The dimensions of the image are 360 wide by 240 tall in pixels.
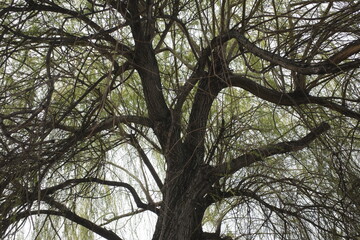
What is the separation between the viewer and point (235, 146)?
215cm

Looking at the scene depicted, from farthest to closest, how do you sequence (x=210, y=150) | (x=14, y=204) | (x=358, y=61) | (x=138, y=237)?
(x=138, y=237), (x=210, y=150), (x=14, y=204), (x=358, y=61)

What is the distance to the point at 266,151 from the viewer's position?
76.3 inches

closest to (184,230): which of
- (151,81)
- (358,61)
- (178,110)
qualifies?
(178,110)

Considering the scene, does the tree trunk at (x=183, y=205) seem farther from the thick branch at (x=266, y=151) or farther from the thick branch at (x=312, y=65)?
the thick branch at (x=312, y=65)

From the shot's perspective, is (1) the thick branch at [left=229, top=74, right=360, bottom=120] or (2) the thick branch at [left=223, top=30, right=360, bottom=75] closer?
(2) the thick branch at [left=223, top=30, right=360, bottom=75]

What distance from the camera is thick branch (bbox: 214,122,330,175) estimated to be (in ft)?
6.24

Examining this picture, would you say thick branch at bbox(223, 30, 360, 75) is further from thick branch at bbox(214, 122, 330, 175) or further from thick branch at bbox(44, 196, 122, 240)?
thick branch at bbox(44, 196, 122, 240)

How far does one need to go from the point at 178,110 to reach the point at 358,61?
0.82 metres

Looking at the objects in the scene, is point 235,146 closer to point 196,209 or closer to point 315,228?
point 196,209

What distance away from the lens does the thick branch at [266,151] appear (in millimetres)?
1901

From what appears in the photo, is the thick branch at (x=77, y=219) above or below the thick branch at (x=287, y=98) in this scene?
below

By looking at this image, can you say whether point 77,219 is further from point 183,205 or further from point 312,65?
point 312,65

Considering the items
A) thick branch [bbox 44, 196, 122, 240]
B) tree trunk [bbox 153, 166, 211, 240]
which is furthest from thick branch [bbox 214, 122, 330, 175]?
thick branch [bbox 44, 196, 122, 240]

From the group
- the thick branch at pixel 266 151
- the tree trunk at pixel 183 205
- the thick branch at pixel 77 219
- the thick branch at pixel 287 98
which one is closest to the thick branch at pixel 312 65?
the thick branch at pixel 287 98
